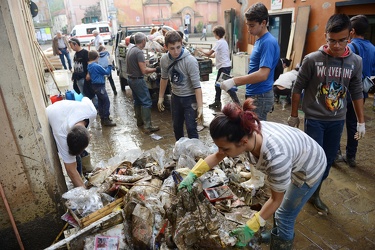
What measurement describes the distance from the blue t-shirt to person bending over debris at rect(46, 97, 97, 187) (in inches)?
73.6

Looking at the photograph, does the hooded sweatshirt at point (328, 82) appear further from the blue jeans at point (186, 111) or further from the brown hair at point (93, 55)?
the brown hair at point (93, 55)

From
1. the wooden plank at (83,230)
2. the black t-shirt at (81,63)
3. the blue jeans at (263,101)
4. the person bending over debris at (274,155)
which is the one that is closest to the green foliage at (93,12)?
the black t-shirt at (81,63)

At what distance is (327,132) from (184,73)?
1876 mm

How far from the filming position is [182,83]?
12.0 feet

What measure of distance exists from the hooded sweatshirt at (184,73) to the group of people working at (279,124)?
13 millimetres

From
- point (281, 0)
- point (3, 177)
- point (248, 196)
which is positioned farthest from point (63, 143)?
point (281, 0)

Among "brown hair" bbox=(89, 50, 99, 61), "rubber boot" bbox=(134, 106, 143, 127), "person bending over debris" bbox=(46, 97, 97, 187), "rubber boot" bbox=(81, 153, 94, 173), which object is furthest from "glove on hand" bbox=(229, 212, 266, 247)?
"brown hair" bbox=(89, 50, 99, 61)

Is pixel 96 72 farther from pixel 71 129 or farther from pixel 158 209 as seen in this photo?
pixel 158 209

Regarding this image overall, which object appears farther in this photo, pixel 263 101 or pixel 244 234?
pixel 263 101

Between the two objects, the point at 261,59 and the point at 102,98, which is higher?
the point at 261,59

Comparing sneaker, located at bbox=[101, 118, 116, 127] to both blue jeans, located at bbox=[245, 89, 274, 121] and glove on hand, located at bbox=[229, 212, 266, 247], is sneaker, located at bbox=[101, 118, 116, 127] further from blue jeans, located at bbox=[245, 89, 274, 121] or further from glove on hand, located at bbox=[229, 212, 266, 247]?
glove on hand, located at bbox=[229, 212, 266, 247]

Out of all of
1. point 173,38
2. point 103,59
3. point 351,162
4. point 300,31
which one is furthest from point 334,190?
point 103,59

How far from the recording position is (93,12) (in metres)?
35.3

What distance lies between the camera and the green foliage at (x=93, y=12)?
35.1 meters
